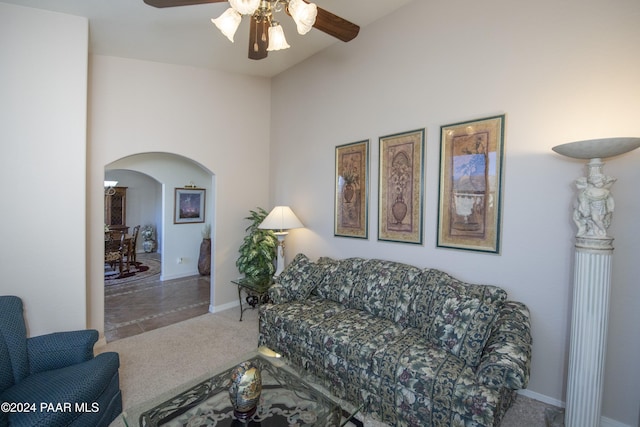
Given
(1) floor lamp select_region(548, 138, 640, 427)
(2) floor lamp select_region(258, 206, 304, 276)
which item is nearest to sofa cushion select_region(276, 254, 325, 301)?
(2) floor lamp select_region(258, 206, 304, 276)

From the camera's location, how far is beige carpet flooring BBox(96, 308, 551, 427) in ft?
6.90

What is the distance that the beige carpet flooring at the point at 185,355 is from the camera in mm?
2104

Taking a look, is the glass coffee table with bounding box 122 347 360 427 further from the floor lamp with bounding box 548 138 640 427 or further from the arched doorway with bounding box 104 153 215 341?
the arched doorway with bounding box 104 153 215 341

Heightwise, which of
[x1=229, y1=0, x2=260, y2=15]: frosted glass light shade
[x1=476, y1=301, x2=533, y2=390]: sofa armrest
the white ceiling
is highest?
the white ceiling

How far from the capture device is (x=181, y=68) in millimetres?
3730

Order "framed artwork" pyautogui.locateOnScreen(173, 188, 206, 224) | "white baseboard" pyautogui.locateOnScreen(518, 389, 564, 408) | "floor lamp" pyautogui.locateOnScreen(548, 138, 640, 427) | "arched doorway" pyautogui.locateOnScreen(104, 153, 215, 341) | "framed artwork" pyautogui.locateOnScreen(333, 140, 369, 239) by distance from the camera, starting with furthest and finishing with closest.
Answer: "framed artwork" pyautogui.locateOnScreen(173, 188, 206, 224)
"arched doorway" pyautogui.locateOnScreen(104, 153, 215, 341)
"framed artwork" pyautogui.locateOnScreen(333, 140, 369, 239)
"white baseboard" pyautogui.locateOnScreen(518, 389, 564, 408)
"floor lamp" pyautogui.locateOnScreen(548, 138, 640, 427)

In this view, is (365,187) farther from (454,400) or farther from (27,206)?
(27,206)

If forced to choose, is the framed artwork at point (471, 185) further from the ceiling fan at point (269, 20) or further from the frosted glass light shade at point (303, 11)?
the frosted glass light shade at point (303, 11)

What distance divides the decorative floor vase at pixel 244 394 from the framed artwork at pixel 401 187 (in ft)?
6.43

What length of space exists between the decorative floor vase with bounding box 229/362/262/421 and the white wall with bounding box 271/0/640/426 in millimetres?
1924

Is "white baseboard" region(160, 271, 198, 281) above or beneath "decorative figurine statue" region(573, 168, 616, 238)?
beneath

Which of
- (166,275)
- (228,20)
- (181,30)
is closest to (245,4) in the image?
(228,20)

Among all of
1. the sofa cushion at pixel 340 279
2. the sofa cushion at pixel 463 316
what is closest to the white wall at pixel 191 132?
the sofa cushion at pixel 340 279

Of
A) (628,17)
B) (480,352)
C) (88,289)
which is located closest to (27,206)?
(88,289)
